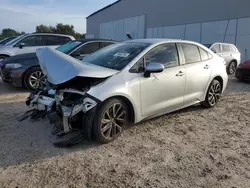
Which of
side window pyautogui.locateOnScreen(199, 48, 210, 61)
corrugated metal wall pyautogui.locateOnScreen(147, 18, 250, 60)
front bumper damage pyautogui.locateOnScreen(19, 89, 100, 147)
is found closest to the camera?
front bumper damage pyautogui.locateOnScreen(19, 89, 100, 147)

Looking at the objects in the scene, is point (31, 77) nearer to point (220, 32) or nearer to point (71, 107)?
point (71, 107)

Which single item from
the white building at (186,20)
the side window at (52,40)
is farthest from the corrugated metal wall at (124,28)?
the side window at (52,40)

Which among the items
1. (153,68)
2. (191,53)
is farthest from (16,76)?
(191,53)

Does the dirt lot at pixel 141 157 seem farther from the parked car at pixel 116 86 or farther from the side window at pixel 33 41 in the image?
the side window at pixel 33 41

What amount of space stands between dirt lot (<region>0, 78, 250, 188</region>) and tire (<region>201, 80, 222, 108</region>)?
29.2 inches

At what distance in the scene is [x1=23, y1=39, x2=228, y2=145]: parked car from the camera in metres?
3.72

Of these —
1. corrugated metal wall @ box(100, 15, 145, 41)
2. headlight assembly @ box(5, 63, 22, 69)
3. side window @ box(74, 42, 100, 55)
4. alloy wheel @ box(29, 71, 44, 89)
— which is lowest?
alloy wheel @ box(29, 71, 44, 89)

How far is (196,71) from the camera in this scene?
5227 millimetres

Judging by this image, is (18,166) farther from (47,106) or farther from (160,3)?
(160,3)

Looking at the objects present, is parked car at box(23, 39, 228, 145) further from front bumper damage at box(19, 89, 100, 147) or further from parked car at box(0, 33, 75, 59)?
parked car at box(0, 33, 75, 59)

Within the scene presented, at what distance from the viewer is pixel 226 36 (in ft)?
62.1

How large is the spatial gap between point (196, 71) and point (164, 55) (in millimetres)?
913

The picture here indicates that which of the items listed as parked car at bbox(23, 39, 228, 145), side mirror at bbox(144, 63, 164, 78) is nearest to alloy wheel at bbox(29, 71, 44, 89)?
parked car at bbox(23, 39, 228, 145)

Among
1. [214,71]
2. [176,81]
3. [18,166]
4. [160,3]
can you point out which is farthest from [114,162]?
[160,3]
